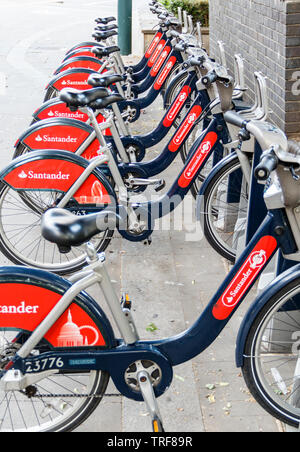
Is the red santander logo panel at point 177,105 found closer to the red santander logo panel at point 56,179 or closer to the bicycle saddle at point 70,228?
the red santander logo panel at point 56,179

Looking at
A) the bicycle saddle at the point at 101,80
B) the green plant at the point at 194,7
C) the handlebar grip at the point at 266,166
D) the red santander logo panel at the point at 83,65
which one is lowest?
the red santander logo panel at the point at 83,65

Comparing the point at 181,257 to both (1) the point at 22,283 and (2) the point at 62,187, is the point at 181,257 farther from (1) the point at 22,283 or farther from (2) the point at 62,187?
(1) the point at 22,283

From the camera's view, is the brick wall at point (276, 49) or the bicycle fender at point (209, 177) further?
the brick wall at point (276, 49)

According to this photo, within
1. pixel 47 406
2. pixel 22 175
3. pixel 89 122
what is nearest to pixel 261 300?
pixel 47 406

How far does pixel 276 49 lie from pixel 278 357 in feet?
7.91

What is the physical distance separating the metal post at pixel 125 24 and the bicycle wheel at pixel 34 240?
783 cm

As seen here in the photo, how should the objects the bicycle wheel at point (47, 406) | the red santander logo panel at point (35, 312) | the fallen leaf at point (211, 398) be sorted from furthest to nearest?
1. the fallen leaf at point (211, 398)
2. the bicycle wheel at point (47, 406)
3. the red santander logo panel at point (35, 312)

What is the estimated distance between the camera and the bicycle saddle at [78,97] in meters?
4.66

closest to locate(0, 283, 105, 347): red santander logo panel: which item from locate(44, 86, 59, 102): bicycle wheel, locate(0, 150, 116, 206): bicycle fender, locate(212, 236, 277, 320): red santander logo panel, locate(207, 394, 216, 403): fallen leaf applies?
locate(212, 236, 277, 320): red santander logo panel

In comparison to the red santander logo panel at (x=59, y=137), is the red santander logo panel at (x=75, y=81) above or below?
above

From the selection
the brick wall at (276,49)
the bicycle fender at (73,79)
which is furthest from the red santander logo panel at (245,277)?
the bicycle fender at (73,79)

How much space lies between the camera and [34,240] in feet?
18.5

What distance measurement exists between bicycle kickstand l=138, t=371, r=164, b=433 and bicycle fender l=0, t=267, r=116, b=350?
0.28 metres

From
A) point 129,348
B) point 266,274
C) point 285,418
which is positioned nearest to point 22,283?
point 129,348
